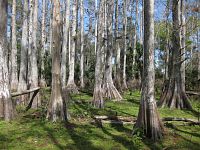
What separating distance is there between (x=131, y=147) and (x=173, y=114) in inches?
231

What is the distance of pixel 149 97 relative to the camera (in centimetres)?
929

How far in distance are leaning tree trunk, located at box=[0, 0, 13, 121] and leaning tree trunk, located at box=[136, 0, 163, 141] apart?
4.65 metres

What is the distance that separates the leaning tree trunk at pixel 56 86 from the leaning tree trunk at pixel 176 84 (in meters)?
6.14

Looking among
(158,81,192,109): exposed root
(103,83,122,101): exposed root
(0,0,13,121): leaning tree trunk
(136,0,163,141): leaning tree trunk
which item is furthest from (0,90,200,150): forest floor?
(103,83,122,101): exposed root

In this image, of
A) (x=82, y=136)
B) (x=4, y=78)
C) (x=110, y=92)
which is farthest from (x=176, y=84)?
(x=4, y=78)

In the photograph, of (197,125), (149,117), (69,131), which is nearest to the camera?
(149,117)

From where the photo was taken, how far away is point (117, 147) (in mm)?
8398

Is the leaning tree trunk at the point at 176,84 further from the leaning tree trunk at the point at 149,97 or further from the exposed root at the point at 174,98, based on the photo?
the leaning tree trunk at the point at 149,97

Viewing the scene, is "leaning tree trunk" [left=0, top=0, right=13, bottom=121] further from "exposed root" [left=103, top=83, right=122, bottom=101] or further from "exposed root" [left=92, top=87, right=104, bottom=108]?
"exposed root" [left=103, top=83, right=122, bottom=101]

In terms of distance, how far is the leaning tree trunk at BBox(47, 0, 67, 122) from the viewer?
11289 millimetres

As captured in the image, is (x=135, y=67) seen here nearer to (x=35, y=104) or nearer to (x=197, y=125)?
(x=35, y=104)

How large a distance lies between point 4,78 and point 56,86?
190 cm

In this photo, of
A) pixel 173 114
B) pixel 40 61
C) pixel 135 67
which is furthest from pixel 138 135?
pixel 40 61

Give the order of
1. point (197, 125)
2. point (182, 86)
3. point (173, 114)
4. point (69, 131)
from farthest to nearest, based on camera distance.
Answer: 1. point (182, 86)
2. point (173, 114)
3. point (197, 125)
4. point (69, 131)
